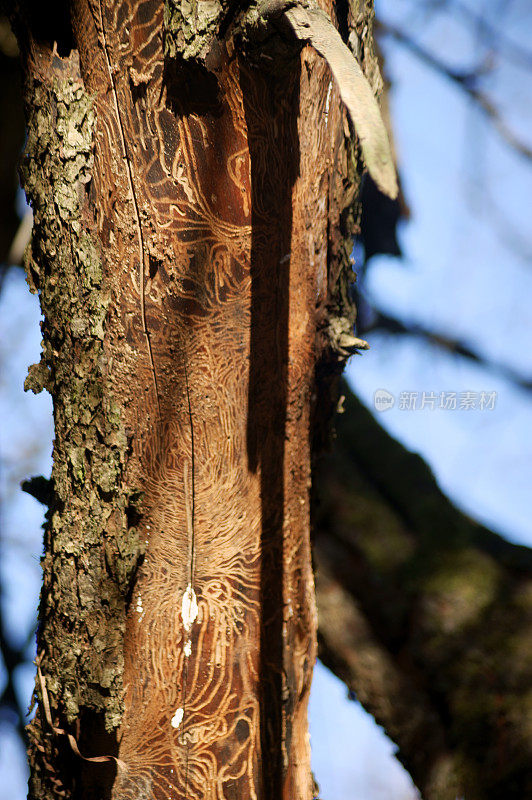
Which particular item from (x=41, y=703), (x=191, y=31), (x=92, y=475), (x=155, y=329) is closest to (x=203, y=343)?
(x=155, y=329)

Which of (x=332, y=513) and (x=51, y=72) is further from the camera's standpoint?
(x=332, y=513)

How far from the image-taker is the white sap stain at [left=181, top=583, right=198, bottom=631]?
1.78 ft

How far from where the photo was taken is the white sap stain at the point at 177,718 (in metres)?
0.54

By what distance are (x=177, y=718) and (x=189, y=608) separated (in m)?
0.10

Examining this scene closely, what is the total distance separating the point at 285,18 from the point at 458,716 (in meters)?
1.03

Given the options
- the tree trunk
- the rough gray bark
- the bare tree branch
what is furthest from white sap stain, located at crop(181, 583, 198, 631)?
the bare tree branch

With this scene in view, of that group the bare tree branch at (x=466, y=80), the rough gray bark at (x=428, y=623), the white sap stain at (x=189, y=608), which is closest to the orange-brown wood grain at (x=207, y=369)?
the white sap stain at (x=189, y=608)

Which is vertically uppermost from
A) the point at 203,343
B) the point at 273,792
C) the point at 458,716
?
the point at 203,343

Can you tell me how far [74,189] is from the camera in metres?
0.52

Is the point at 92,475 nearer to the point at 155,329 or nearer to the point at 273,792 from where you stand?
the point at 155,329

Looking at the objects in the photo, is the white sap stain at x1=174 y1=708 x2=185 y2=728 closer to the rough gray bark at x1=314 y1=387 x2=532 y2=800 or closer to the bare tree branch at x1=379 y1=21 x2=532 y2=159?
the rough gray bark at x1=314 y1=387 x2=532 y2=800

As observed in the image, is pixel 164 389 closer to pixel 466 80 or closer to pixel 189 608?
pixel 189 608

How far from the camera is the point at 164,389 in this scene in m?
0.54

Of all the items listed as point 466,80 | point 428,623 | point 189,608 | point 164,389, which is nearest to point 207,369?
point 164,389
